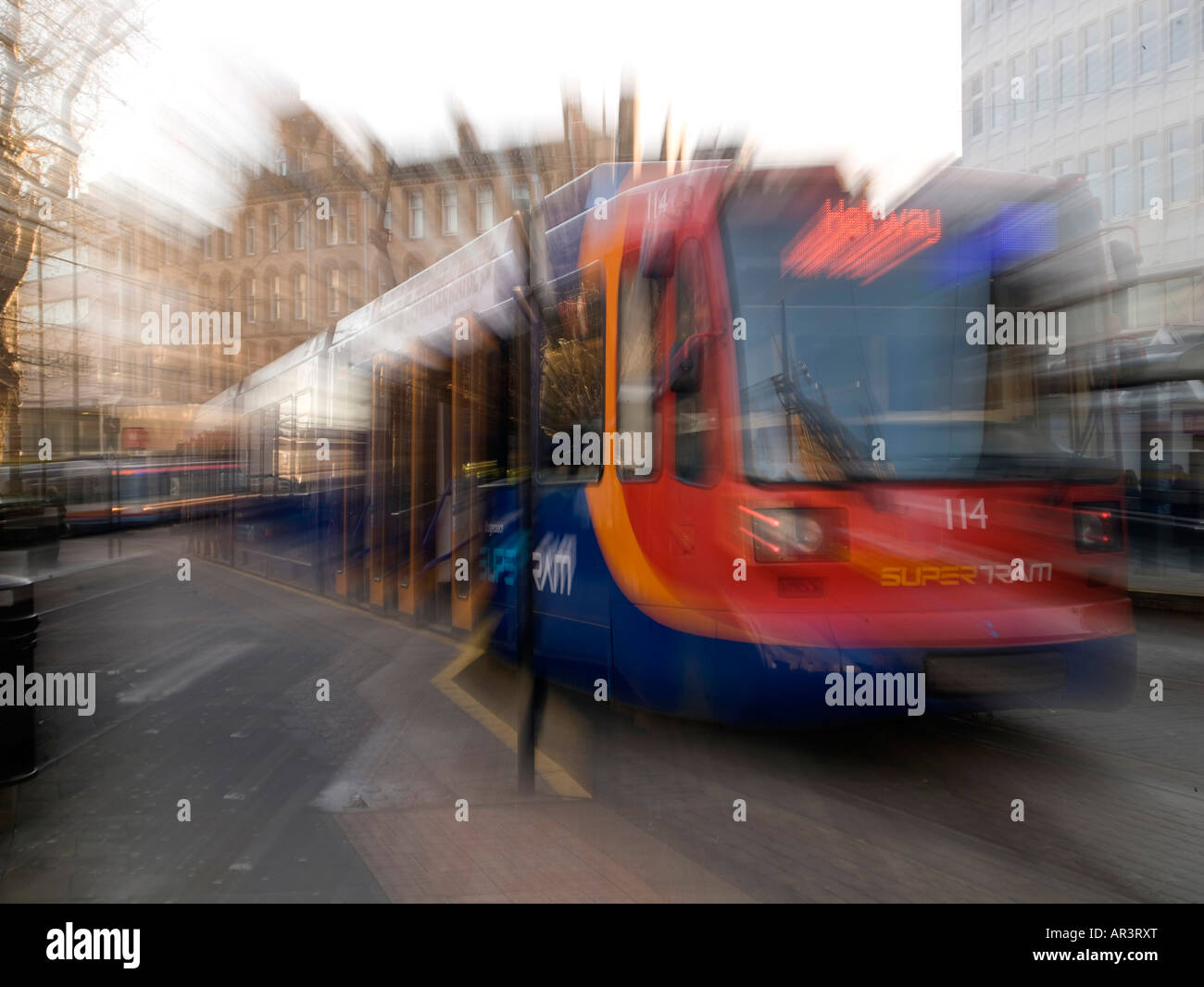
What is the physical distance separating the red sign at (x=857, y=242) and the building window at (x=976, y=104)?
1181 inches

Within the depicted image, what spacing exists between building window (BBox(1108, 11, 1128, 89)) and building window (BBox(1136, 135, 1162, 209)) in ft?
6.37

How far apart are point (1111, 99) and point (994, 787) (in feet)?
93.5

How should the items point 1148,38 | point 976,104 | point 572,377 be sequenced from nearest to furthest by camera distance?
point 572,377 → point 1148,38 → point 976,104

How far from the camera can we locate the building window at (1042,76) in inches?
1141

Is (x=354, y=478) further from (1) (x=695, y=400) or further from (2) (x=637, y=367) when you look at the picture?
(1) (x=695, y=400)


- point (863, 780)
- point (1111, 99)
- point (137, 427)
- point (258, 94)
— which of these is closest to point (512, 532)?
point (863, 780)

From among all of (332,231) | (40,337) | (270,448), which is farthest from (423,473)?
(332,231)

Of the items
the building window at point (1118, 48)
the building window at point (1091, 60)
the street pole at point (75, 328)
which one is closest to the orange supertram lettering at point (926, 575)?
the street pole at point (75, 328)

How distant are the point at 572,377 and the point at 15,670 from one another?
11.0ft

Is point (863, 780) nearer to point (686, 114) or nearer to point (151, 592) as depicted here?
point (686, 114)

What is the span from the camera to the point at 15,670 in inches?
189

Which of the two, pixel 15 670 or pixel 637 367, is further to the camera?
pixel 637 367

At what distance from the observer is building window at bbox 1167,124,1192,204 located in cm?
2523
